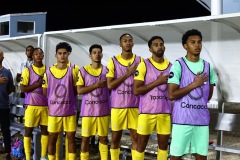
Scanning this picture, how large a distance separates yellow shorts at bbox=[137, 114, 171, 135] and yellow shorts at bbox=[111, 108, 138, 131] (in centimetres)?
35

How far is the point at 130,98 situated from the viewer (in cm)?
418

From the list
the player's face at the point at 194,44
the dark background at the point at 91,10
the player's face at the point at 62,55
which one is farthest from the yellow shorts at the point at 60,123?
the dark background at the point at 91,10

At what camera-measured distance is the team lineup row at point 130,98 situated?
3202mm

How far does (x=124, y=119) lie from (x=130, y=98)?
24 cm

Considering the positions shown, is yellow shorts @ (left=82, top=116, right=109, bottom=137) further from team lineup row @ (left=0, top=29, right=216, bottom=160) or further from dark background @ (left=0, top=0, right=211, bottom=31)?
dark background @ (left=0, top=0, right=211, bottom=31)

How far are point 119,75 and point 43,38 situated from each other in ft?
8.64

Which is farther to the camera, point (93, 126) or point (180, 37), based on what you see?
point (180, 37)

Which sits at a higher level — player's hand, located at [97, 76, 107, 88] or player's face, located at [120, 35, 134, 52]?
player's face, located at [120, 35, 134, 52]

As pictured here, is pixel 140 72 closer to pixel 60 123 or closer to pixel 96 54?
pixel 96 54

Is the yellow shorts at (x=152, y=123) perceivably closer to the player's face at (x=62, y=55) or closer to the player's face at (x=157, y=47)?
the player's face at (x=157, y=47)

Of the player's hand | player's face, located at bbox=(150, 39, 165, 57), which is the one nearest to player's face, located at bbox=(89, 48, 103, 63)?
the player's hand

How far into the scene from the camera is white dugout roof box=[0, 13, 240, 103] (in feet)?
15.0

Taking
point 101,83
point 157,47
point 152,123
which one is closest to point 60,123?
point 101,83

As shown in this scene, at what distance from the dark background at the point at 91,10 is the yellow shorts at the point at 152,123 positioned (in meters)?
23.4
